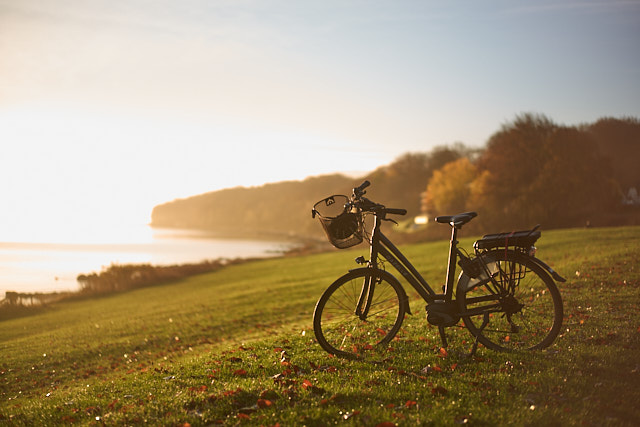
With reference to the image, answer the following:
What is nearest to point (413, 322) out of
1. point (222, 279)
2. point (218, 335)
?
point (218, 335)

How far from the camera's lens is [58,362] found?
1404cm

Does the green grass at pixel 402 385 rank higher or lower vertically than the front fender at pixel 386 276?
lower

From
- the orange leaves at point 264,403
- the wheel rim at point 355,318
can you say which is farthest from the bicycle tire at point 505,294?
the orange leaves at point 264,403

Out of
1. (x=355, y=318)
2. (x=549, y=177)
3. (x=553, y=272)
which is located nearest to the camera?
(x=553, y=272)

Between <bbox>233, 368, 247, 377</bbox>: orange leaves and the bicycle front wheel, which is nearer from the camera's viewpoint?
the bicycle front wheel

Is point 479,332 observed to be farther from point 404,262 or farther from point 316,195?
point 316,195

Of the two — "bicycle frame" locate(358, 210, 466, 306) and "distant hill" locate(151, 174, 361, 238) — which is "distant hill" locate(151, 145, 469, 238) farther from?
"bicycle frame" locate(358, 210, 466, 306)

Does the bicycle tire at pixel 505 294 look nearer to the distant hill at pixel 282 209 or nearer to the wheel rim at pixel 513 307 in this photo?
the wheel rim at pixel 513 307

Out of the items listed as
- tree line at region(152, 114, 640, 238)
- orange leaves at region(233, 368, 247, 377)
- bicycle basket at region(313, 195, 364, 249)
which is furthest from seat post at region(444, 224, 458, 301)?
tree line at region(152, 114, 640, 238)

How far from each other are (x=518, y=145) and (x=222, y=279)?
36201mm

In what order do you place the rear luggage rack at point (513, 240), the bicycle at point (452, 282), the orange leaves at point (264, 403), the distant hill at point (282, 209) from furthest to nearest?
1. the distant hill at point (282, 209)
2. the bicycle at point (452, 282)
3. the rear luggage rack at point (513, 240)
4. the orange leaves at point (264, 403)

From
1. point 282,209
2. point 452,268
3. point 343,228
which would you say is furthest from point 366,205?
point 282,209

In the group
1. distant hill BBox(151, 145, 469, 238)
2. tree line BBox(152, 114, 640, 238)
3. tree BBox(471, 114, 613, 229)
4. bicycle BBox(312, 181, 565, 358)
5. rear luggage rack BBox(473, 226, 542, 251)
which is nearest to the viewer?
rear luggage rack BBox(473, 226, 542, 251)

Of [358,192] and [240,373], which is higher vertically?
[358,192]
